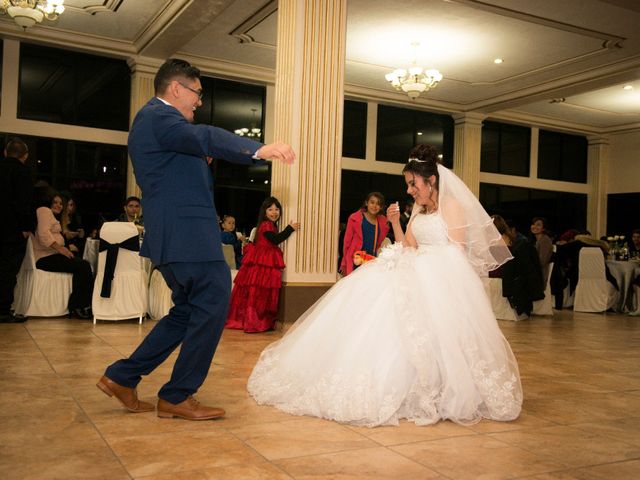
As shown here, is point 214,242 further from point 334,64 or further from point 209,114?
point 209,114

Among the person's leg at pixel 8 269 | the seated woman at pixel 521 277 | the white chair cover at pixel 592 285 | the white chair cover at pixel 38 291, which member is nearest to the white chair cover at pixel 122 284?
the white chair cover at pixel 38 291

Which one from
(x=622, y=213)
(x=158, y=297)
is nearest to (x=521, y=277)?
(x=158, y=297)

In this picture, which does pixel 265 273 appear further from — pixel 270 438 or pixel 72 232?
pixel 270 438

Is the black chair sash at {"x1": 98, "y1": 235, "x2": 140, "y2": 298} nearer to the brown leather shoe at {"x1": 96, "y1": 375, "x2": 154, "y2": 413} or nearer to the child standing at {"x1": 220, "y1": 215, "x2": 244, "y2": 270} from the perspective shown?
the child standing at {"x1": 220, "y1": 215, "x2": 244, "y2": 270}

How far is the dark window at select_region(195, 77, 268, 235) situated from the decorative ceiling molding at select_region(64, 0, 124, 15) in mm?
2834

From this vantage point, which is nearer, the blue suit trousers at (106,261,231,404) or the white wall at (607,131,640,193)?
the blue suit trousers at (106,261,231,404)

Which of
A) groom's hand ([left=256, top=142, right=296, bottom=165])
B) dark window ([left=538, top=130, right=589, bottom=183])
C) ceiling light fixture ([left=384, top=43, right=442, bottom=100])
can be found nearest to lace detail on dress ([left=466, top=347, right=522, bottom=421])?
groom's hand ([left=256, top=142, right=296, bottom=165])

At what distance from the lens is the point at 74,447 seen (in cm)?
225

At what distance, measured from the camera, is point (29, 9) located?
718 cm

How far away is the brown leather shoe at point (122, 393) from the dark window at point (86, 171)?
755 centimetres

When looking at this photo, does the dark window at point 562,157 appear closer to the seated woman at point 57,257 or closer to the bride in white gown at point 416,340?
the seated woman at point 57,257

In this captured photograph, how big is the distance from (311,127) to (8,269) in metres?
3.12

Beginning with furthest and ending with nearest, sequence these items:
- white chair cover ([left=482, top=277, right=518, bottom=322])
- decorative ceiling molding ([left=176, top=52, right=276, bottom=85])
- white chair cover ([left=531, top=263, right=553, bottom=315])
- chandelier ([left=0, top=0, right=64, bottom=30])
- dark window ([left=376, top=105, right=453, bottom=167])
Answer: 1. dark window ([left=376, top=105, right=453, bottom=167])
2. decorative ceiling molding ([left=176, top=52, right=276, bottom=85])
3. white chair cover ([left=531, top=263, right=553, bottom=315])
4. white chair cover ([left=482, top=277, right=518, bottom=322])
5. chandelier ([left=0, top=0, right=64, bottom=30])

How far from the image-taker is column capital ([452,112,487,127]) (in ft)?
43.0
